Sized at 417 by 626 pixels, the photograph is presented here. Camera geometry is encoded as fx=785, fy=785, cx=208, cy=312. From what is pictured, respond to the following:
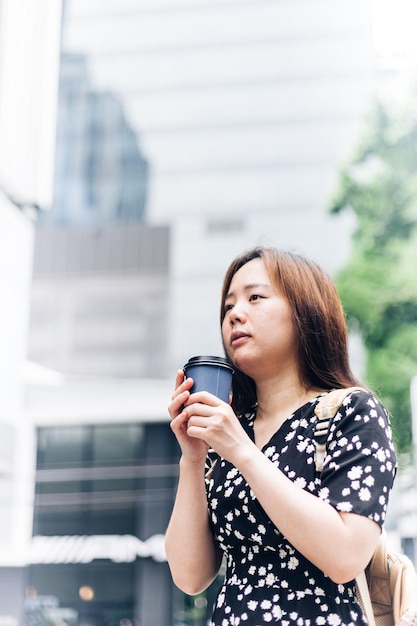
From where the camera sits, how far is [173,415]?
2.58 feet

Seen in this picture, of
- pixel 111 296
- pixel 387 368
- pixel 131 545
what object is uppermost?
pixel 111 296

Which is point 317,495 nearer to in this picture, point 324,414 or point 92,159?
point 324,414

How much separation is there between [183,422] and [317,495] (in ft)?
0.48

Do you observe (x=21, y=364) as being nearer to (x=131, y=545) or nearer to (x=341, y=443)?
(x=131, y=545)

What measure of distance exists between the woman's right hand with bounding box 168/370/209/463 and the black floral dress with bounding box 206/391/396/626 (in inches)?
1.9

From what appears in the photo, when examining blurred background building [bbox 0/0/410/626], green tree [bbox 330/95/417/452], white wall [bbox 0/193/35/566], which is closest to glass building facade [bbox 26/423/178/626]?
blurred background building [bbox 0/0/410/626]

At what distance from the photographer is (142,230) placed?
Result: 734 centimetres

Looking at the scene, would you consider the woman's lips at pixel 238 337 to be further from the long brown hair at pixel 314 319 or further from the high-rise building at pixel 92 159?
the high-rise building at pixel 92 159

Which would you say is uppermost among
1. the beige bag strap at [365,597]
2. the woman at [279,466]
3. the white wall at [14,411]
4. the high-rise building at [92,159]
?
the high-rise building at [92,159]

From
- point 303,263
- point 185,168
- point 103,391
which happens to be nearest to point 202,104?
point 185,168

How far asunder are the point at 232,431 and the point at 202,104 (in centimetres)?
709

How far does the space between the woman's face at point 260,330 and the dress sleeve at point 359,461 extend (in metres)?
0.11

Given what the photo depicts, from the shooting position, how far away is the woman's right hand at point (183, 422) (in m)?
0.76

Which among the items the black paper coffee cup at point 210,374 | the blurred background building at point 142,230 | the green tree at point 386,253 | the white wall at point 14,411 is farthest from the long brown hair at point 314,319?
the blurred background building at point 142,230
